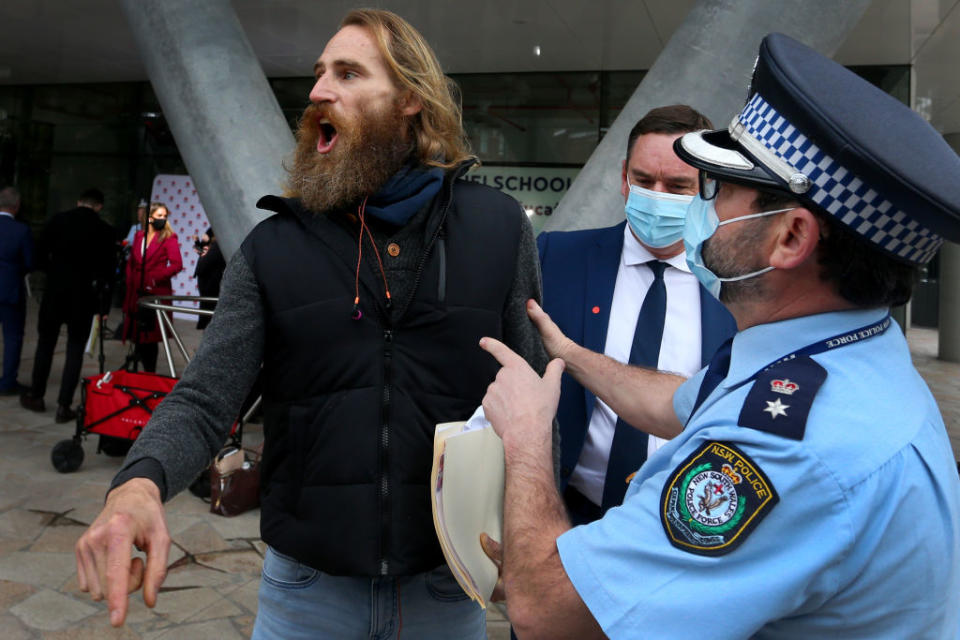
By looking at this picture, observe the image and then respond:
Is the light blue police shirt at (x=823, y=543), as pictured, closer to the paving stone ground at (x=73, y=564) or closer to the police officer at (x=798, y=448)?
the police officer at (x=798, y=448)

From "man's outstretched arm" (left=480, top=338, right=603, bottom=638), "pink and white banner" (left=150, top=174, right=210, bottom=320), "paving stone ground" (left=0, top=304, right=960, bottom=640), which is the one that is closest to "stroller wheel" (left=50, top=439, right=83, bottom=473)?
"paving stone ground" (left=0, top=304, right=960, bottom=640)

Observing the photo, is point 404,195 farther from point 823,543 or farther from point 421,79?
point 823,543

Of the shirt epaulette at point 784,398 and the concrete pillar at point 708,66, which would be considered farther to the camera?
the concrete pillar at point 708,66

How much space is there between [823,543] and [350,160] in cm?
126

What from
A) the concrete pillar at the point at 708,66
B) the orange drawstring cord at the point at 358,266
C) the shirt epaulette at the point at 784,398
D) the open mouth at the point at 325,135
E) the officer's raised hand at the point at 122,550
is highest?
the concrete pillar at the point at 708,66

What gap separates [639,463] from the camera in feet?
7.29

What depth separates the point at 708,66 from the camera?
381 centimetres

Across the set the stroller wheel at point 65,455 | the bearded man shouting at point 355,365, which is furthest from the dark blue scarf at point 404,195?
the stroller wheel at point 65,455

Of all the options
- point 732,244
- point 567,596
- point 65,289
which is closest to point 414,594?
point 567,596

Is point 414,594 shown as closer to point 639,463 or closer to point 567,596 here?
point 567,596

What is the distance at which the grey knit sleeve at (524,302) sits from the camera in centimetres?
192

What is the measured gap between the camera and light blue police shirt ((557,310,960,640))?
3.45ft

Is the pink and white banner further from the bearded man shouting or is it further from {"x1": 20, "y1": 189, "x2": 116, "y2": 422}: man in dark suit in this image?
the bearded man shouting

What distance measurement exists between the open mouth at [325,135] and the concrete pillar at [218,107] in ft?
8.08
